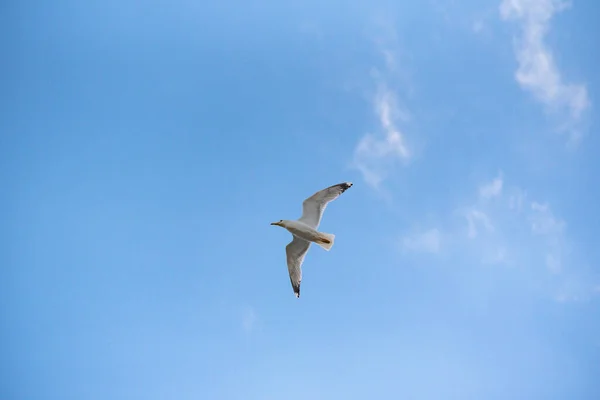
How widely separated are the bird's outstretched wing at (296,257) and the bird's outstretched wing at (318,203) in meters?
0.77

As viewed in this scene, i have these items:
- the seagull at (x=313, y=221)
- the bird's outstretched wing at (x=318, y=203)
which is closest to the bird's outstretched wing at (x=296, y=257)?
the seagull at (x=313, y=221)

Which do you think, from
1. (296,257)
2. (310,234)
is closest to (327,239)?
(310,234)

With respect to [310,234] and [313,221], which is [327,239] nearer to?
[310,234]

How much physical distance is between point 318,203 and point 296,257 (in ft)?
6.63

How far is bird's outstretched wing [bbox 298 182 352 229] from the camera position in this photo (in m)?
14.6

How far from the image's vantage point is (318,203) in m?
14.7

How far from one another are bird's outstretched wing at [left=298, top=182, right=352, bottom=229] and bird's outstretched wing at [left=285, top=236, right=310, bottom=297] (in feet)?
2.54

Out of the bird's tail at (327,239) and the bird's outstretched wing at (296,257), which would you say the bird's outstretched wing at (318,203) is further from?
the bird's outstretched wing at (296,257)

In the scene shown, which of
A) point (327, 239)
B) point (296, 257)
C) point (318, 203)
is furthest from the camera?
point (296, 257)

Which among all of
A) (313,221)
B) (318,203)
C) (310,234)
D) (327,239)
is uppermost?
(318,203)

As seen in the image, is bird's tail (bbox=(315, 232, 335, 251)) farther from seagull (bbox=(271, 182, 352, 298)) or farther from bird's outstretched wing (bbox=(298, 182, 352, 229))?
bird's outstretched wing (bbox=(298, 182, 352, 229))

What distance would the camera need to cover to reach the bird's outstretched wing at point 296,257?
15.3m

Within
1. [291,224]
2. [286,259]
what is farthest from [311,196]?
[286,259]

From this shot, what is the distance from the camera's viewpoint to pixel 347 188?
14.6m
